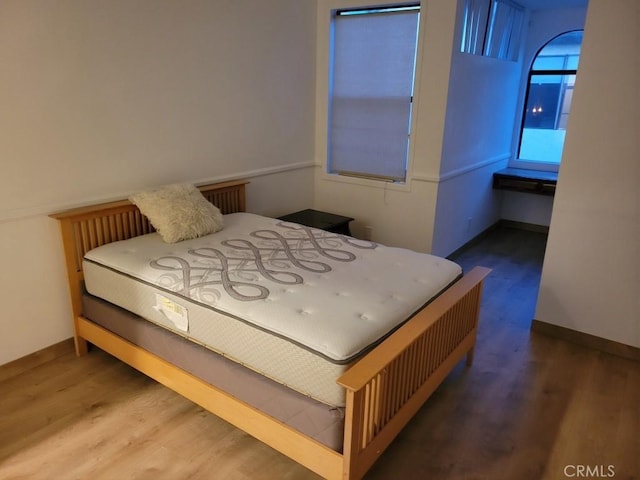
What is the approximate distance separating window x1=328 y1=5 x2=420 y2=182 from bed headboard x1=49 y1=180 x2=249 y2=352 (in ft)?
6.19

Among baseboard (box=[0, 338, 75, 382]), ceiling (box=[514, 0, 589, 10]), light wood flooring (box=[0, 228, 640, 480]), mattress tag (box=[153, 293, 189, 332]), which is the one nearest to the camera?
light wood flooring (box=[0, 228, 640, 480])

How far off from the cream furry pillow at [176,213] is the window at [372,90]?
65.2 inches

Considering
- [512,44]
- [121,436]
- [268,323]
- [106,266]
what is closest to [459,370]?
[268,323]

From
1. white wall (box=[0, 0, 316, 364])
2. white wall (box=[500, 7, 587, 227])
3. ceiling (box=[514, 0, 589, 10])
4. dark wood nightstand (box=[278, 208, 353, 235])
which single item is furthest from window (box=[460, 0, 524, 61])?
dark wood nightstand (box=[278, 208, 353, 235])

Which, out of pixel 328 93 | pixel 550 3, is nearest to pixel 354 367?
pixel 328 93

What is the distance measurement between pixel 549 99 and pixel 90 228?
180 inches

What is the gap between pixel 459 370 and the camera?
8.21 feet

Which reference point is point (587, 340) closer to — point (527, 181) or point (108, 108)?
point (527, 181)

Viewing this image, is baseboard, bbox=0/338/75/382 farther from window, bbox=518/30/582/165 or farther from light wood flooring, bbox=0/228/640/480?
window, bbox=518/30/582/165

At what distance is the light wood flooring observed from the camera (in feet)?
5.99

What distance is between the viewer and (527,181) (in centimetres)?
461

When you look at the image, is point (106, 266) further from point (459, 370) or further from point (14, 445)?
point (459, 370)

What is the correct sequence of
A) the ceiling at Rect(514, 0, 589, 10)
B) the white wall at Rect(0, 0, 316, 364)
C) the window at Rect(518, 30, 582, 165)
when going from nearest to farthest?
1. the white wall at Rect(0, 0, 316, 364)
2. the ceiling at Rect(514, 0, 589, 10)
3. the window at Rect(518, 30, 582, 165)

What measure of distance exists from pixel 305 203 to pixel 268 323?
2.51 meters
